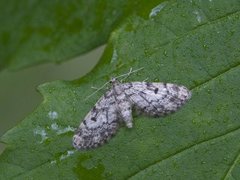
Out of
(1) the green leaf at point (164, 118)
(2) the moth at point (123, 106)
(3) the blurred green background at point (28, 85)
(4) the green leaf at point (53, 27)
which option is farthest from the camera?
(3) the blurred green background at point (28, 85)

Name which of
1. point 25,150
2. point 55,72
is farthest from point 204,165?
point 55,72

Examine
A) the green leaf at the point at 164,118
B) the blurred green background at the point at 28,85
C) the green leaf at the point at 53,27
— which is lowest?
the green leaf at the point at 164,118

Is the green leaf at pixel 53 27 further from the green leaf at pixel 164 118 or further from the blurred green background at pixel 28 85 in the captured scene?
the blurred green background at pixel 28 85

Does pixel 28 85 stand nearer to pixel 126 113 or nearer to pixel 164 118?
pixel 126 113

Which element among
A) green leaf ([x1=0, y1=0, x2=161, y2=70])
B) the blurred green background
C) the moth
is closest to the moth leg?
the moth

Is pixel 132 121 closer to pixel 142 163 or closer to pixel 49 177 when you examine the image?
pixel 142 163

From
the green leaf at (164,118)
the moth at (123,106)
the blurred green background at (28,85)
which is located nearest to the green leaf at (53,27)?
the green leaf at (164,118)

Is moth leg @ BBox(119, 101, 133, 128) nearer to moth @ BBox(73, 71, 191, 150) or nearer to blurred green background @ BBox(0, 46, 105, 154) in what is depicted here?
moth @ BBox(73, 71, 191, 150)
